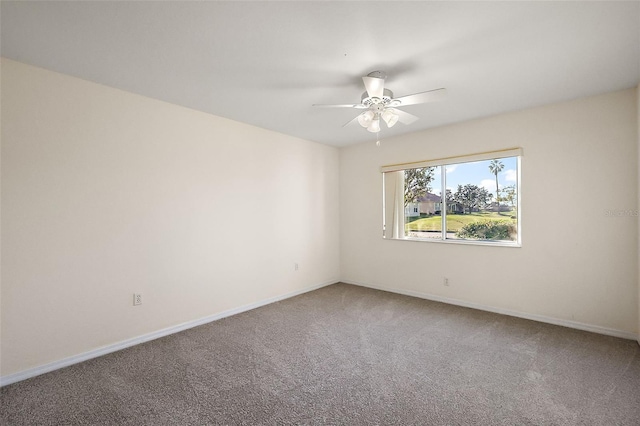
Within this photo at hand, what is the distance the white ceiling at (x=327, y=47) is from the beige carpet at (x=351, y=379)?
2.37 meters

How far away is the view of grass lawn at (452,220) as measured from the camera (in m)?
3.64

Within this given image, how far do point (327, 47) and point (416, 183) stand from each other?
282 cm

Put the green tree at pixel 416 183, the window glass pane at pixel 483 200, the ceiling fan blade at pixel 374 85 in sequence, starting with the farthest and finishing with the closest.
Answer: the green tree at pixel 416 183 → the window glass pane at pixel 483 200 → the ceiling fan blade at pixel 374 85

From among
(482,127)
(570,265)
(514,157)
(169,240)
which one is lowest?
(570,265)

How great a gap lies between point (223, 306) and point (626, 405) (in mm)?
3513

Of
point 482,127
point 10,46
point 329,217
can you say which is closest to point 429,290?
point 329,217

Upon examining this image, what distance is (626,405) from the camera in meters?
1.86

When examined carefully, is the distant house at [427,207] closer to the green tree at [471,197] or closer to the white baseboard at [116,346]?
the green tree at [471,197]

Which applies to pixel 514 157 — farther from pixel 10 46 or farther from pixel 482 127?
pixel 10 46

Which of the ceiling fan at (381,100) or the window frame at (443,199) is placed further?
the window frame at (443,199)

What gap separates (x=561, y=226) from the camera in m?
3.11

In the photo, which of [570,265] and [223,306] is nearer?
[570,265]

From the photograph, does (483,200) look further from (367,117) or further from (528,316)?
(367,117)

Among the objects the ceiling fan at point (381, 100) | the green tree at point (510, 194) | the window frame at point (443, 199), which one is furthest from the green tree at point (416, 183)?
the ceiling fan at point (381, 100)
